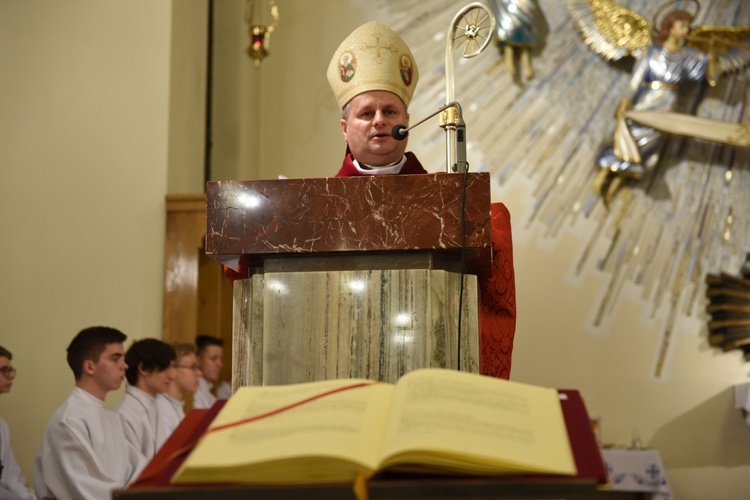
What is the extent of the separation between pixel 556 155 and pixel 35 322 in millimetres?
4479

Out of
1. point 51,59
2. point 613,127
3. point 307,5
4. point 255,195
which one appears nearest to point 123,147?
point 51,59

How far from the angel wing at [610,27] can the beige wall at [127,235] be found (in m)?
2.06

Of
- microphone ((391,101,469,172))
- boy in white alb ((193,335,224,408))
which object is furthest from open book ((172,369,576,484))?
boy in white alb ((193,335,224,408))

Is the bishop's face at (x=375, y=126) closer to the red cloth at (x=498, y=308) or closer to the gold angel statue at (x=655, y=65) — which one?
the red cloth at (x=498, y=308)

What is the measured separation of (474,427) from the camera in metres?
1.41

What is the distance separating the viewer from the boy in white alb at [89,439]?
4.92 m

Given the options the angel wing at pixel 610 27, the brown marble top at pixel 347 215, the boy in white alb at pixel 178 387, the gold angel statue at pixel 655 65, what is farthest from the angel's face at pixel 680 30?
the brown marble top at pixel 347 215

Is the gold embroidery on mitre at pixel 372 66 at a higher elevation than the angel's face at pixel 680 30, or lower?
lower

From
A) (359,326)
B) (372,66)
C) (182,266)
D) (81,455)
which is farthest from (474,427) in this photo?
(182,266)

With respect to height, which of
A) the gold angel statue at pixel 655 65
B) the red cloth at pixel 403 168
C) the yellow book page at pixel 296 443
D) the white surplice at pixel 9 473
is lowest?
the white surplice at pixel 9 473

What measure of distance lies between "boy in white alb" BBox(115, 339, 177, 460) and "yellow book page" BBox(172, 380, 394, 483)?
15.4 feet

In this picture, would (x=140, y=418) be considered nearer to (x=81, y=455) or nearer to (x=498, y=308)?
(x=81, y=455)

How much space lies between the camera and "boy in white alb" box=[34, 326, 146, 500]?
16.1 feet

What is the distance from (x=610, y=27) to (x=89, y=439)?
5.68 m
